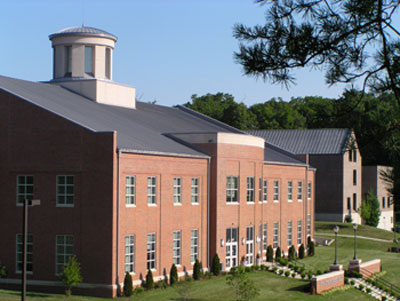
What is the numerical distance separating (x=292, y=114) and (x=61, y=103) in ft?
261

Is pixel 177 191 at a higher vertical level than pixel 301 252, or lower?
higher

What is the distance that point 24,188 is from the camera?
36625 millimetres

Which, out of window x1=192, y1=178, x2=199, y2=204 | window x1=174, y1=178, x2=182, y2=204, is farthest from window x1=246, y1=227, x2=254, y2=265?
window x1=174, y1=178, x2=182, y2=204

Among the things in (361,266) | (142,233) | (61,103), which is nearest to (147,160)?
(142,233)

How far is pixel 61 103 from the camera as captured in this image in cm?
4075

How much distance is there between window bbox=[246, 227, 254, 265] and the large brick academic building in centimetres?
7

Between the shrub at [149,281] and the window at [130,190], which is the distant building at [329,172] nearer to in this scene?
the shrub at [149,281]

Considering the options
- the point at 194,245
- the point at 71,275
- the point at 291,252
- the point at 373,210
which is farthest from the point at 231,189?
the point at 373,210

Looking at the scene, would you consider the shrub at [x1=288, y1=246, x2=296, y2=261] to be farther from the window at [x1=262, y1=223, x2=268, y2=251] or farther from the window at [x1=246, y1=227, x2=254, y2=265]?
the window at [x1=246, y1=227, x2=254, y2=265]

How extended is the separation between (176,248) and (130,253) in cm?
502

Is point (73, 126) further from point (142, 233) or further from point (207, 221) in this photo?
point (207, 221)

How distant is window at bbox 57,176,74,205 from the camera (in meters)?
35.7

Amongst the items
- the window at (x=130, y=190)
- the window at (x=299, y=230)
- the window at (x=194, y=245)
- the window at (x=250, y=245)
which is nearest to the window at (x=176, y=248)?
the window at (x=194, y=245)

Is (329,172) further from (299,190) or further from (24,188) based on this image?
(24,188)
